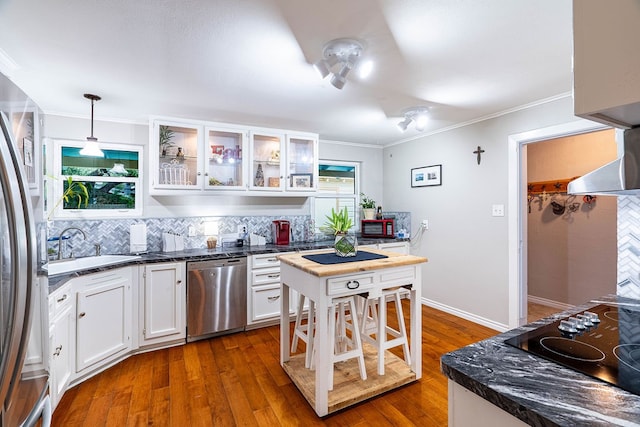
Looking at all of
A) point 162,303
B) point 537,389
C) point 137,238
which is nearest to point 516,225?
point 537,389

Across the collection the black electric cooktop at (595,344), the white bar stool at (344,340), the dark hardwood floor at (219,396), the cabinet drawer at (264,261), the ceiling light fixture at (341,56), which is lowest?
the dark hardwood floor at (219,396)

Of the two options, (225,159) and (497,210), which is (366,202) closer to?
(497,210)

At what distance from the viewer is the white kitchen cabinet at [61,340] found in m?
1.79

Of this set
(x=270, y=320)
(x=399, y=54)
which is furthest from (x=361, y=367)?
(x=399, y=54)

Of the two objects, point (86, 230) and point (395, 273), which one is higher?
point (86, 230)

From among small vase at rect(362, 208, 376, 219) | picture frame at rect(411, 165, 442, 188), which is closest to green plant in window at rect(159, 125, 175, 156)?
small vase at rect(362, 208, 376, 219)

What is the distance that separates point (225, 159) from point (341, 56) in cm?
201

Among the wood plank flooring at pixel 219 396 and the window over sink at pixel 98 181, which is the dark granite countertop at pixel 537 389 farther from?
the window over sink at pixel 98 181

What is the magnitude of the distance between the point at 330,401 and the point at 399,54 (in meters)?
2.25

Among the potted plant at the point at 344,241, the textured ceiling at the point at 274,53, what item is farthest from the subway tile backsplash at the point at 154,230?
the potted plant at the point at 344,241

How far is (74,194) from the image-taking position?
9.71 ft

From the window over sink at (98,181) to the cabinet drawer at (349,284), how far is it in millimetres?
2512

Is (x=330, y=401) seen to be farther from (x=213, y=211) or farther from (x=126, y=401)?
(x=213, y=211)

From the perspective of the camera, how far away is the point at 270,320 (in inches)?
129
